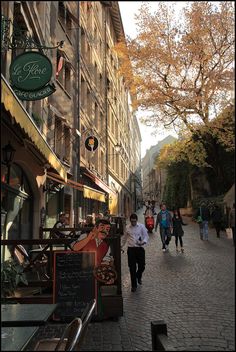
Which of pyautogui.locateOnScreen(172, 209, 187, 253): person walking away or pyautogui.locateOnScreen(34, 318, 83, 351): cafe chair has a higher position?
pyautogui.locateOnScreen(172, 209, 187, 253): person walking away

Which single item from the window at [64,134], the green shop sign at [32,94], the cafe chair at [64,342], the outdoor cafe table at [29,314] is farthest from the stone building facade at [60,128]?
the cafe chair at [64,342]

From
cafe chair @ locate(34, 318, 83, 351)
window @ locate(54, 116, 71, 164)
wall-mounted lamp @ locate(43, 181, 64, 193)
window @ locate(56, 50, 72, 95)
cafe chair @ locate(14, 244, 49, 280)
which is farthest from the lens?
window @ locate(54, 116, 71, 164)

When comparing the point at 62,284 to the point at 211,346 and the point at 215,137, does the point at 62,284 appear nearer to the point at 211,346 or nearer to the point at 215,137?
the point at 215,137

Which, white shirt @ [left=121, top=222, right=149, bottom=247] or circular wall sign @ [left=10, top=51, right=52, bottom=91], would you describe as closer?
circular wall sign @ [left=10, top=51, right=52, bottom=91]

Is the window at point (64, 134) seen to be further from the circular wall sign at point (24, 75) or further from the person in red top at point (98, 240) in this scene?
the person in red top at point (98, 240)

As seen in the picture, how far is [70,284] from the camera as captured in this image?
13.7 feet

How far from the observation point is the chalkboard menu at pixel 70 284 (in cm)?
408

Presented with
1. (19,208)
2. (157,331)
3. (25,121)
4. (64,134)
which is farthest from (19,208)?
(157,331)

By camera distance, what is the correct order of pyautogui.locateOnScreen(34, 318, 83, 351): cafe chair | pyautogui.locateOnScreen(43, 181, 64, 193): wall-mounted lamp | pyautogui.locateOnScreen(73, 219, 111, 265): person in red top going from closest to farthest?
pyautogui.locateOnScreen(34, 318, 83, 351): cafe chair, pyautogui.locateOnScreen(73, 219, 111, 265): person in red top, pyautogui.locateOnScreen(43, 181, 64, 193): wall-mounted lamp

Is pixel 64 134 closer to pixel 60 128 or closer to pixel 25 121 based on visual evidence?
pixel 60 128

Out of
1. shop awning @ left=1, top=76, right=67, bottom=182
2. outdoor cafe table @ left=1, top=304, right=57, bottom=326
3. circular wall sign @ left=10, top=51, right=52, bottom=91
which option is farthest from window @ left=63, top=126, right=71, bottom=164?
outdoor cafe table @ left=1, top=304, right=57, bottom=326

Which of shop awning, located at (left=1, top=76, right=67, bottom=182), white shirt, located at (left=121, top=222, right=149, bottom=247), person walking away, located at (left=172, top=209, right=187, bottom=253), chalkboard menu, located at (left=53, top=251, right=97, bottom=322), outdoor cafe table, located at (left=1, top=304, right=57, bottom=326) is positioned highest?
shop awning, located at (left=1, top=76, right=67, bottom=182)

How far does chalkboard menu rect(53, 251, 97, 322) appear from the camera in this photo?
408 cm

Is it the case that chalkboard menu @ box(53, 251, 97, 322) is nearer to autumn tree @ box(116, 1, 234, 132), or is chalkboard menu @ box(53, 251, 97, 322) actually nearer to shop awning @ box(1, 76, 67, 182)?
shop awning @ box(1, 76, 67, 182)
